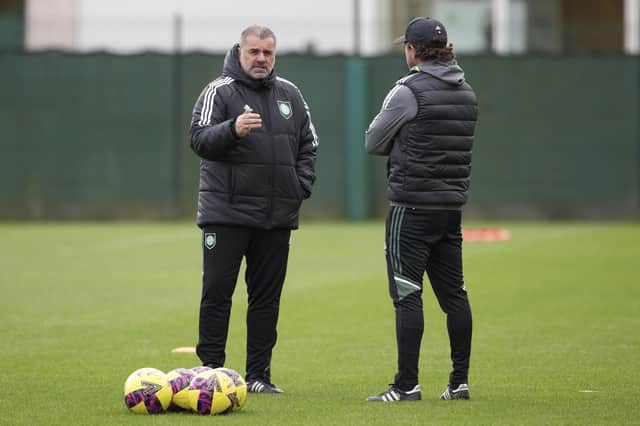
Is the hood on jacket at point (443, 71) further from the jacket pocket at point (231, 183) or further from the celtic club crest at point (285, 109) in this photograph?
the jacket pocket at point (231, 183)

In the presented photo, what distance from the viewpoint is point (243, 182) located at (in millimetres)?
7453

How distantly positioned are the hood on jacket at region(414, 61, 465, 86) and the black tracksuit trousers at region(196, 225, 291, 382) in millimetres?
1323

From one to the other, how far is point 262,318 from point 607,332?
12.1 ft

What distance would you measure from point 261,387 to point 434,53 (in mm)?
2193

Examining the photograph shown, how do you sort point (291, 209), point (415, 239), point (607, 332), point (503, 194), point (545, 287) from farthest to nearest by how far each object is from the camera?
point (503, 194), point (545, 287), point (607, 332), point (291, 209), point (415, 239)

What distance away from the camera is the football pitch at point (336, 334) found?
274 inches

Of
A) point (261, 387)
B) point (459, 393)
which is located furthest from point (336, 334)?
point (459, 393)

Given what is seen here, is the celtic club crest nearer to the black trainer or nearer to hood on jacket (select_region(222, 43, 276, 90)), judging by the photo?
hood on jacket (select_region(222, 43, 276, 90))

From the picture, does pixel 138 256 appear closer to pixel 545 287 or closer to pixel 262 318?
pixel 545 287

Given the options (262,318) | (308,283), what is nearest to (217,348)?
(262,318)

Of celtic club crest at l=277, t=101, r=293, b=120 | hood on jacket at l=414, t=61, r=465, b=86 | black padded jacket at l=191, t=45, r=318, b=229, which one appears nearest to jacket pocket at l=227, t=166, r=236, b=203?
black padded jacket at l=191, t=45, r=318, b=229

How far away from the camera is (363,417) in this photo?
664 cm

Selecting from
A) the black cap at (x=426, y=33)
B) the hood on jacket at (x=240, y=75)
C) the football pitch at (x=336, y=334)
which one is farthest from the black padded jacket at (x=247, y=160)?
the football pitch at (x=336, y=334)

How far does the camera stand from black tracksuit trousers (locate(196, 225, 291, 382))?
748 cm
